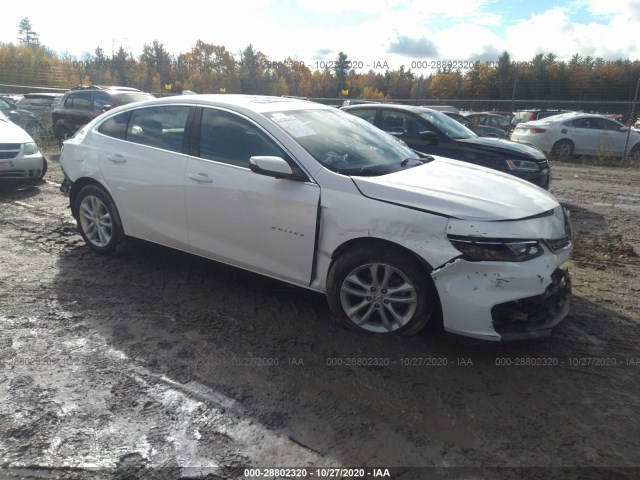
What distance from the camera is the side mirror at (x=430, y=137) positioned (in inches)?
302

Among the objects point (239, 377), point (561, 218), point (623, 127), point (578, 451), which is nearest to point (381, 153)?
point (561, 218)

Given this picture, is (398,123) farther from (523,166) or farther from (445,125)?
(523,166)

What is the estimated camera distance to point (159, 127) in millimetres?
4734

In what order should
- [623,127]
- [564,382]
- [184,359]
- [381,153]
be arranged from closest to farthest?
[564,382], [184,359], [381,153], [623,127]

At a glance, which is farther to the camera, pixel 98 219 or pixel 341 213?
pixel 98 219

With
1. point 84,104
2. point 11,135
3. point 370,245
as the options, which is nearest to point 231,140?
point 370,245

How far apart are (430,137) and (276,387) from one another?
18.1ft

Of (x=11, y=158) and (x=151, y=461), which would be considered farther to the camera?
(x=11, y=158)

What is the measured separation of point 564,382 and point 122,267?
404 centimetres

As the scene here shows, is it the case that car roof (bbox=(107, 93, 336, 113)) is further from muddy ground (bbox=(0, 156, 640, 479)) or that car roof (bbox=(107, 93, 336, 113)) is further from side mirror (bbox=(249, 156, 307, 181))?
muddy ground (bbox=(0, 156, 640, 479))

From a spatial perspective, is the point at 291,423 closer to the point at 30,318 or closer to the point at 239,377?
the point at 239,377

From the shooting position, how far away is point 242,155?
4.14 metres

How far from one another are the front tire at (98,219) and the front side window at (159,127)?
0.69 metres

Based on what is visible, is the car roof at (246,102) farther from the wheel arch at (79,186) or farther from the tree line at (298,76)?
the tree line at (298,76)
